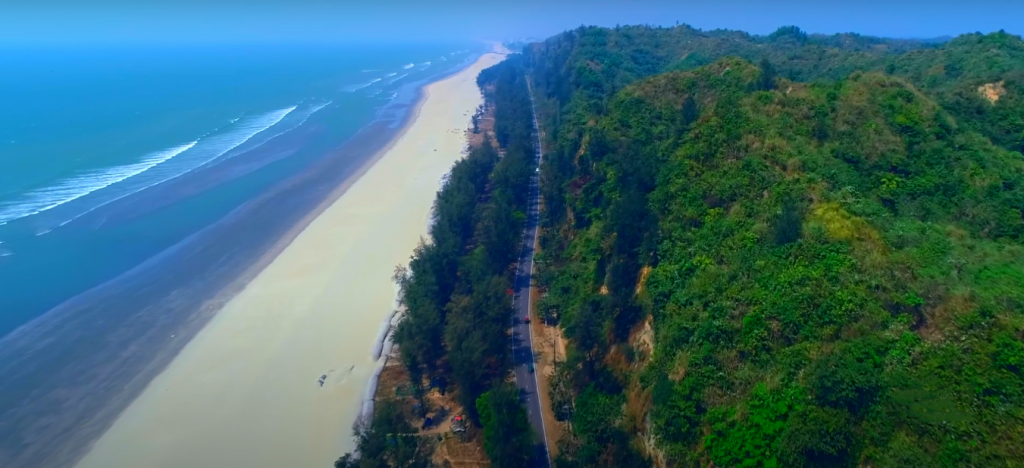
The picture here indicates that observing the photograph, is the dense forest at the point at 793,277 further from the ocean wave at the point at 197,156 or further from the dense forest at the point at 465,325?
the ocean wave at the point at 197,156

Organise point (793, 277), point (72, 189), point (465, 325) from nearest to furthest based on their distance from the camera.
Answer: point (793, 277) < point (465, 325) < point (72, 189)

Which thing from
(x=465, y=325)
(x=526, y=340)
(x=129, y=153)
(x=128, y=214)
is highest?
(x=465, y=325)

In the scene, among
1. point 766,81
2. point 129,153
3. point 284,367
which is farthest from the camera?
point 129,153

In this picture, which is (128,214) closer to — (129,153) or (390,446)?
(129,153)

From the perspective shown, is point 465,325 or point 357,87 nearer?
Result: point 465,325

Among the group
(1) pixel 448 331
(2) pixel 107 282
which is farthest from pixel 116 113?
(1) pixel 448 331

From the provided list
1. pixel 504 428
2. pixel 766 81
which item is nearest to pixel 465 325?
pixel 504 428

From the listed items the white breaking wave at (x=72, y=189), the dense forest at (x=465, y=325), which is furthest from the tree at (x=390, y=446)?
the white breaking wave at (x=72, y=189)
